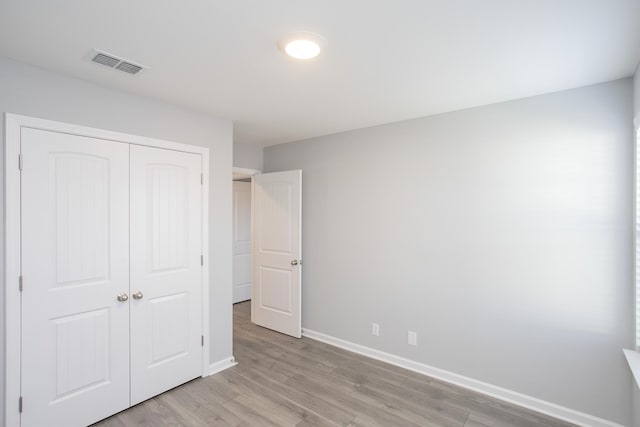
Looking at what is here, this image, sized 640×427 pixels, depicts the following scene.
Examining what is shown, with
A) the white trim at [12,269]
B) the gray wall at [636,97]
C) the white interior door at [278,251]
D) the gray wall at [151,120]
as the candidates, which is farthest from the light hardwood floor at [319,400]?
the gray wall at [636,97]

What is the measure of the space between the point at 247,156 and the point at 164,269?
2.10m

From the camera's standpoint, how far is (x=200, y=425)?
2334 millimetres

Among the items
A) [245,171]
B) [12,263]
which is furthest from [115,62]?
[245,171]

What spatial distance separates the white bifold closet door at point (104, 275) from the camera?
212cm

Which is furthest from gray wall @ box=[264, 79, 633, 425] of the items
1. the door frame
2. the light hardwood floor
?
the door frame

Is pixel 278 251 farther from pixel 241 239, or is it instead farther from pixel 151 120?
pixel 151 120

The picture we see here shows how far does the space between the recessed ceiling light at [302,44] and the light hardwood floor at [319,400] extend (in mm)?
2532

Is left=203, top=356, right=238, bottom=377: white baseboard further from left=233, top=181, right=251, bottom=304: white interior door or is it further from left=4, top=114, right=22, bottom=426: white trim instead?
left=233, top=181, right=251, bottom=304: white interior door

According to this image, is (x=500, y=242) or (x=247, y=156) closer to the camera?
(x=500, y=242)

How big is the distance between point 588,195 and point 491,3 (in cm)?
172

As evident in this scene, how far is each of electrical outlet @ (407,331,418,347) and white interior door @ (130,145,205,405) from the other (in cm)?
204

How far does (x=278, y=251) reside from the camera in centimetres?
419

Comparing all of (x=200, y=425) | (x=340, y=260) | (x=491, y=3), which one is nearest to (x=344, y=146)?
(x=340, y=260)

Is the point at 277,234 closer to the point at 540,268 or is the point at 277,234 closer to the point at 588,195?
the point at 540,268
